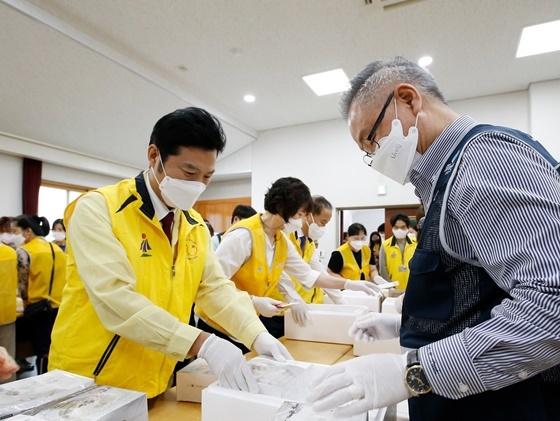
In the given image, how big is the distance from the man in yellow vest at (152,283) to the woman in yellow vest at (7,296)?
2.08 meters

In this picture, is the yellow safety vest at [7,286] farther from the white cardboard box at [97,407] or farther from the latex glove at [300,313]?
the white cardboard box at [97,407]

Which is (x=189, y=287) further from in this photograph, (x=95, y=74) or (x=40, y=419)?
(x=95, y=74)

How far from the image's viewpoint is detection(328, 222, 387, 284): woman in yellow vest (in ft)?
11.8

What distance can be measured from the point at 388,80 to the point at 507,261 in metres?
0.46

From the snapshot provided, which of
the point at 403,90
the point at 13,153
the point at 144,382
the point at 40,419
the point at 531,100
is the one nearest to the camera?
the point at 40,419

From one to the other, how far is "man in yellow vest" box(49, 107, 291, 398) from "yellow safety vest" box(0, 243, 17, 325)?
6.83 ft

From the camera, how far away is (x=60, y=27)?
331cm

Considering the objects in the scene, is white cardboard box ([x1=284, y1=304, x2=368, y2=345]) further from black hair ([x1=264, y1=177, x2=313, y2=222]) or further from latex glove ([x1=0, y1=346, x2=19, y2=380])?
latex glove ([x1=0, y1=346, x2=19, y2=380])

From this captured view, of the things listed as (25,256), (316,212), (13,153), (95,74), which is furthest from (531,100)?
(13,153)

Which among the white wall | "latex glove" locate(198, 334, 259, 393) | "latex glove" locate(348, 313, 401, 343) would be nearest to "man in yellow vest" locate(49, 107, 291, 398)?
"latex glove" locate(198, 334, 259, 393)

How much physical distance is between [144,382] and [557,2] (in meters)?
4.32

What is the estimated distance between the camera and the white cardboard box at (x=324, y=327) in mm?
1691

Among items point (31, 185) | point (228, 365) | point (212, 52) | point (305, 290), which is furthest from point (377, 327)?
point (31, 185)

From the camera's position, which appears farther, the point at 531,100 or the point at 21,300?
the point at 531,100
